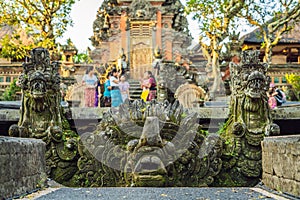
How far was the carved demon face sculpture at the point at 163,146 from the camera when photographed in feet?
20.4

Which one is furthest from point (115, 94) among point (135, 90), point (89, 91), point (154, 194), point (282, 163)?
point (282, 163)

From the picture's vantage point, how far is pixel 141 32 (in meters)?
21.5

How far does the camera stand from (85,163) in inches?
258

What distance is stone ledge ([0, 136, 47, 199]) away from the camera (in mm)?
4425

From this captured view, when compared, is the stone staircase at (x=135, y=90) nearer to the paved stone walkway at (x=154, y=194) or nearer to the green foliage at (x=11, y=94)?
the green foliage at (x=11, y=94)

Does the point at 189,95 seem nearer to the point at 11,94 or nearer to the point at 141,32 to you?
the point at 141,32

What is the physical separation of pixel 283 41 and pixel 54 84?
925 inches

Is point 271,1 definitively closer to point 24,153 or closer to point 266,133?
point 266,133

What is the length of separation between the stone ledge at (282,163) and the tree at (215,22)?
1112 cm

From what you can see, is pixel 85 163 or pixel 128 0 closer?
pixel 85 163

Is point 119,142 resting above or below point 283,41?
below

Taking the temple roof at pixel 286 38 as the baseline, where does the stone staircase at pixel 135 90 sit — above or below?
below

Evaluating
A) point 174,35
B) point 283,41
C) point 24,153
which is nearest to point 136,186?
point 24,153

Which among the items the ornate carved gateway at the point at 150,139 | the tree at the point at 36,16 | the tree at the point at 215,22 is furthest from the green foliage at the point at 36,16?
the ornate carved gateway at the point at 150,139
